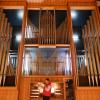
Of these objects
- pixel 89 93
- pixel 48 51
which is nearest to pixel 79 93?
pixel 89 93

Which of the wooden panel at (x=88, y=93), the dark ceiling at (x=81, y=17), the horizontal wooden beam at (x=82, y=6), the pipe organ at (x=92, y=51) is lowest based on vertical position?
the wooden panel at (x=88, y=93)

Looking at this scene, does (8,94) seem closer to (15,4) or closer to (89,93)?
(89,93)

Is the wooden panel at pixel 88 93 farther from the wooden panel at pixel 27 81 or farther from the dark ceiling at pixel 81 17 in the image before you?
the dark ceiling at pixel 81 17

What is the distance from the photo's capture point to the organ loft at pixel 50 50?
6942 mm

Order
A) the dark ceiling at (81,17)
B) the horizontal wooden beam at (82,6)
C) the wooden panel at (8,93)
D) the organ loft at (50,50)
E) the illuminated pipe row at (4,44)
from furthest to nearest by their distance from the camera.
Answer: the dark ceiling at (81,17) → the horizontal wooden beam at (82,6) → the illuminated pipe row at (4,44) → the organ loft at (50,50) → the wooden panel at (8,93)

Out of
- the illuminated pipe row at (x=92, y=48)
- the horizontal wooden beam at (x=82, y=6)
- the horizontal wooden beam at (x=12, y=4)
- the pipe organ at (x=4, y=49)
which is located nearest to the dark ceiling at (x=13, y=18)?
the horizontal wooden beam at (x=12, y=4)

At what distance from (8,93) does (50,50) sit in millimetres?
2236

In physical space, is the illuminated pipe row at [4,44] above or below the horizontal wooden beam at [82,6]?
below

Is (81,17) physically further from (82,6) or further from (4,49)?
(4,49)

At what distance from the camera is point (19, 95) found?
6.93 metres

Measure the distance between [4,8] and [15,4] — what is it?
0.42 metres

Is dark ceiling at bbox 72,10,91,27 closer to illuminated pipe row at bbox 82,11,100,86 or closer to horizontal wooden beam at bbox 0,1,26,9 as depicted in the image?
illuminated pipe row at bbox 82,11,100,86

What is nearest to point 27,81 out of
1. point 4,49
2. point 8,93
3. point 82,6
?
point 8,93

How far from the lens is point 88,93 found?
22.2 ft
